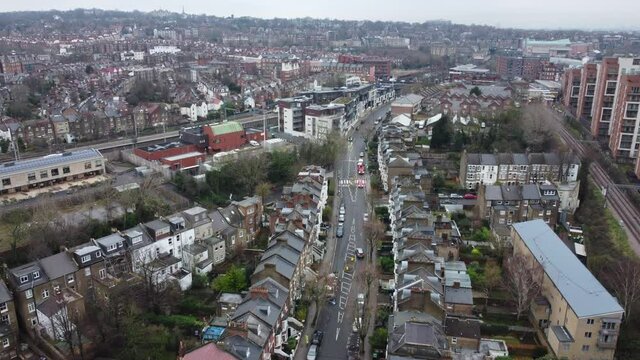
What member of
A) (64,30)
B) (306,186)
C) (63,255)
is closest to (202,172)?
(306,186)


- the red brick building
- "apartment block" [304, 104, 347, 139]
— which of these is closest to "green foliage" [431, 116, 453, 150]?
"apartment block" [304, 104, 347, 139]

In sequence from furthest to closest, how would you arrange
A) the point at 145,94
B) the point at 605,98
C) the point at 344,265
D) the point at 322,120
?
the point at 145,94
the point at 322,120
the point at 605,98
the point at 344,265

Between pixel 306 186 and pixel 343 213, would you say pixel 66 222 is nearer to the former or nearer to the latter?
pixel 306 186

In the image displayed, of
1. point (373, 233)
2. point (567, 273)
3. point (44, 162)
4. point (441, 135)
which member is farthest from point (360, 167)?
point (44, 162)

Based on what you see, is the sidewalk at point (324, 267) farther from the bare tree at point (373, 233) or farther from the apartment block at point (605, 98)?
the apartment block at point (605, 98)

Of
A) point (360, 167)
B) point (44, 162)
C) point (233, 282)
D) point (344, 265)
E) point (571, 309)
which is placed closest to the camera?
point (571, 309)

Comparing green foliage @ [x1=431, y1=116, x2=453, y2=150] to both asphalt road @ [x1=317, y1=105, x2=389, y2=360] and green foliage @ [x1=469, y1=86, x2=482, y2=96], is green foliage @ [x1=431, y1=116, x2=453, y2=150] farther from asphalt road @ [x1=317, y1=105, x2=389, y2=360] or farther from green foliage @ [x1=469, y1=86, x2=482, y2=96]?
green foliage @ [x1=469, y1=86, x2=482, y2=96]

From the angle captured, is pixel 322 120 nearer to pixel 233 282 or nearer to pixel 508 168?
pixel 508 168
